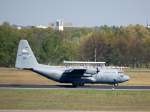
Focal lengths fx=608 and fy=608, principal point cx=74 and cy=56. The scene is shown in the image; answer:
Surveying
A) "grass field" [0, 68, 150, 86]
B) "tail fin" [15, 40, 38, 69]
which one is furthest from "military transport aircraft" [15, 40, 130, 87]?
"grass field" [0, 68, 150, 86]

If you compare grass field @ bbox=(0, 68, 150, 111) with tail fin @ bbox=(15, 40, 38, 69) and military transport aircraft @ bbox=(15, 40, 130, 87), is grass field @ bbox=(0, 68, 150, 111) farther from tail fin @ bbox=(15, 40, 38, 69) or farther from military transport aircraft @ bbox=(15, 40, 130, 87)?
tail fin @ bbox=(15, 40, 38, 69)

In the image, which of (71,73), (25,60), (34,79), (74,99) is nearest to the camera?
(74,99)

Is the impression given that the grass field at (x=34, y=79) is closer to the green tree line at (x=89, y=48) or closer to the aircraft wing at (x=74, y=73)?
the aircraft wing at (x=74, y=73)

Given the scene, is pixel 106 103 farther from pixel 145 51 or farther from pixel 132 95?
pixel 145 51

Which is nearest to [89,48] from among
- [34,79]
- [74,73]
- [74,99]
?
[34,79]

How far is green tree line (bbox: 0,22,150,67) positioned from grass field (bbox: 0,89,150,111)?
72.3 metres

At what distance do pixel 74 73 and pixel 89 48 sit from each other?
8385cm

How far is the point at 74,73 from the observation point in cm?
6769

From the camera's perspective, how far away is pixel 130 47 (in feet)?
472

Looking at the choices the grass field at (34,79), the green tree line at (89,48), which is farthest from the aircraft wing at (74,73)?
the green tree line at (89,48)

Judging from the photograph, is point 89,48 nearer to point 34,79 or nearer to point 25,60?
point 34,79

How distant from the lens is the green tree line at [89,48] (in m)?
135

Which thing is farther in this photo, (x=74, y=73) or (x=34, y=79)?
(x=34, y=79)

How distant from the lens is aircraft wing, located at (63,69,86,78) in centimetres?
6738
